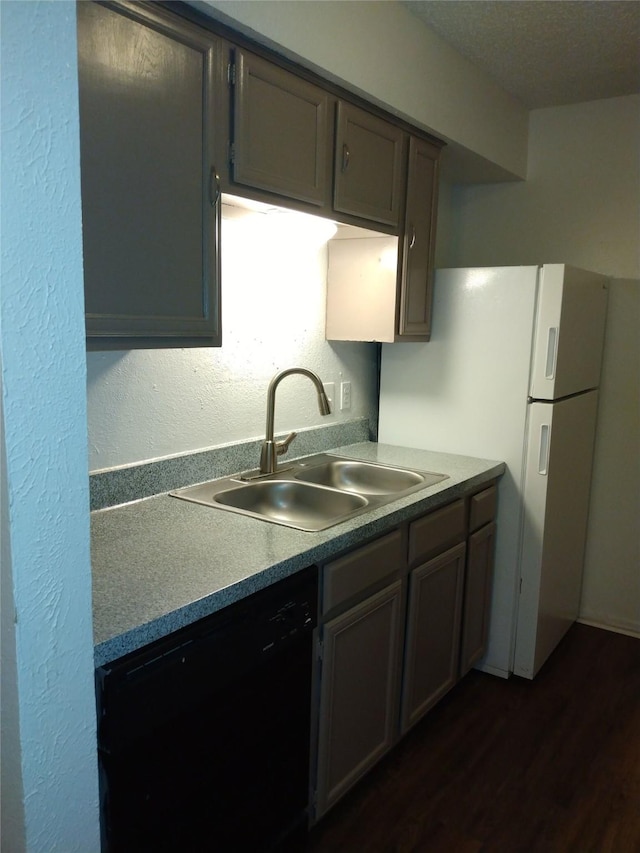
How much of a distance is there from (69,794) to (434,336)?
84.6 inches

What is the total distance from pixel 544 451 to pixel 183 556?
1.58m

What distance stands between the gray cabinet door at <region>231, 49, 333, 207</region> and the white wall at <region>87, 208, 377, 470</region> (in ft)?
0.59

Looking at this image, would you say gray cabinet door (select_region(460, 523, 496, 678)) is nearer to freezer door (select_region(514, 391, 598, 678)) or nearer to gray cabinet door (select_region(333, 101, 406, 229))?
freezer door (select_region(514, 391, 598, 678))

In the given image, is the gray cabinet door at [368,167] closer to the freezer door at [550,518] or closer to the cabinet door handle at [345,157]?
the cabinet door handle at [345,157]

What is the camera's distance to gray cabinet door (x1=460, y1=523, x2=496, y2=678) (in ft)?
8.27

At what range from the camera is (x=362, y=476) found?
253 centimetres

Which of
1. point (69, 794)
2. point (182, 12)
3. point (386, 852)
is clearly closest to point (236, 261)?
point (182, 12)

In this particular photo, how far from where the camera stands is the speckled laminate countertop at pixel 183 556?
1.24m

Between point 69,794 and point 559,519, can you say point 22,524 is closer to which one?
point 69,794

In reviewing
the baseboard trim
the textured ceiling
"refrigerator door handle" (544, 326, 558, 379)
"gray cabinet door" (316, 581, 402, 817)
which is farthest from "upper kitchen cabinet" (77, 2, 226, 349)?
the baseboard trim

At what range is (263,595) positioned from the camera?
1498 mm

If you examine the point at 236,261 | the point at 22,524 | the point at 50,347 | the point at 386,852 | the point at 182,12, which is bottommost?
the point at 386,852

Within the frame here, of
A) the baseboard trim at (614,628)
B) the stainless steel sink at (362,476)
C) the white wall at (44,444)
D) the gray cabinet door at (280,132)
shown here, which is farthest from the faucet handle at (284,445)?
the baseboard trim at (614,628)

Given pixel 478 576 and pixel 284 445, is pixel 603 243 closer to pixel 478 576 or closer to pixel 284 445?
pixel 478 576
